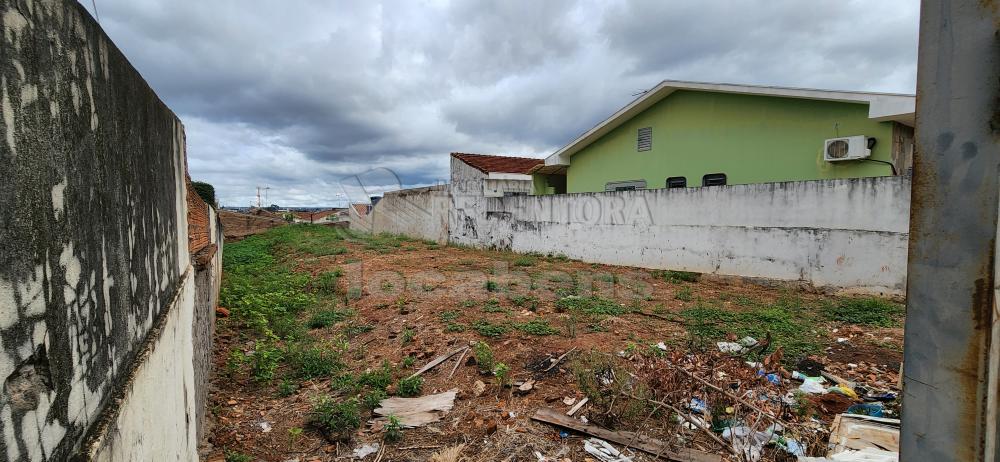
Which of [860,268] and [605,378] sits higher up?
[860,268]

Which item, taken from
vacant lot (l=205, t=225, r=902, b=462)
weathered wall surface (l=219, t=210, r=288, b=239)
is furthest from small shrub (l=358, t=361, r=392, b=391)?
weathered wall surface (l=219, t=210, r=288, b=239)

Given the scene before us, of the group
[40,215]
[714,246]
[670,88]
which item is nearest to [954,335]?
[40,215]

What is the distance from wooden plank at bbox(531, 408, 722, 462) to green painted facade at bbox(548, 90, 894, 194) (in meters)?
8.07

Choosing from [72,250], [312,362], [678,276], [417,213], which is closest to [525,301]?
[312,362]

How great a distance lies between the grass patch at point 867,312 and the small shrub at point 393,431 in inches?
211

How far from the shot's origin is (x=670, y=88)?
35.5ft

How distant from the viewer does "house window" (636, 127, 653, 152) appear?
38.6 ft

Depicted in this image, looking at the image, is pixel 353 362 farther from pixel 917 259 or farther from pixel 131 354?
pixel 917 259

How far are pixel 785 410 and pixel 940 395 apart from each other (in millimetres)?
2294

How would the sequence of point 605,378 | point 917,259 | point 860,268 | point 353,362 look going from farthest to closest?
1. point 860,268
2. point 353,362
3. point 605,378
4. point 917,259

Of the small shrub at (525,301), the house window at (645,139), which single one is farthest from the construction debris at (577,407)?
the house window at (645,139)

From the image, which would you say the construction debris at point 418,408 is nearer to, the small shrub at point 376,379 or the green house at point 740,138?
the small shrub at point 376,379

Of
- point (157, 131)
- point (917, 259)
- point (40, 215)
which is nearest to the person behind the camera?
point (40, 215)

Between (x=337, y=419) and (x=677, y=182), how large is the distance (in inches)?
399
